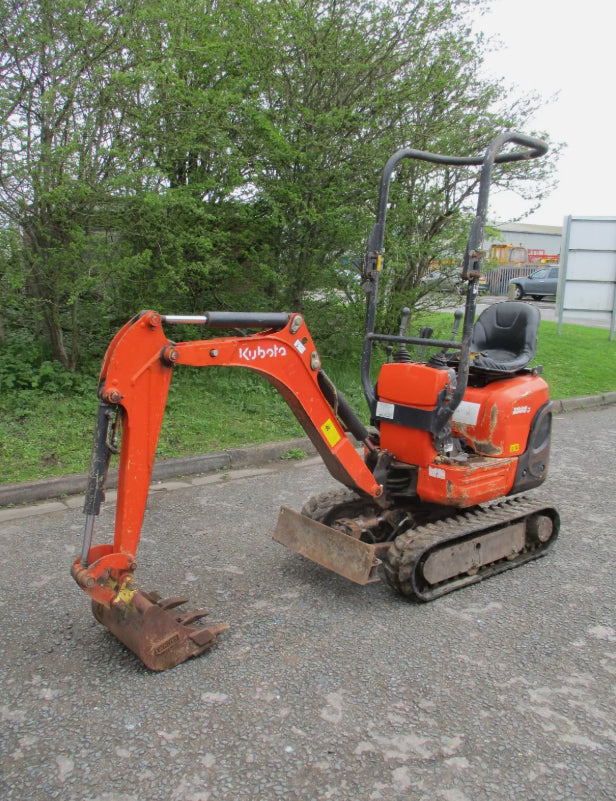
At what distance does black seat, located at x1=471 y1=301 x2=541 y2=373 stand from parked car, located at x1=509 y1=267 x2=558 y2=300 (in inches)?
1042

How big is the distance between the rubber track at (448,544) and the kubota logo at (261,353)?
1346 mm

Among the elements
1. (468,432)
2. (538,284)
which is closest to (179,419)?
(468,432)

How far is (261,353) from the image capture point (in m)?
3.62

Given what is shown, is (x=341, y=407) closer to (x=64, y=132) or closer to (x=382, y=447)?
(x=382, y=447)

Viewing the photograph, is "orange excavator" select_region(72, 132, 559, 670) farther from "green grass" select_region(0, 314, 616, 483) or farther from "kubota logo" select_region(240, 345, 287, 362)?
"green grass" select_region(0, 314, 616, 483)

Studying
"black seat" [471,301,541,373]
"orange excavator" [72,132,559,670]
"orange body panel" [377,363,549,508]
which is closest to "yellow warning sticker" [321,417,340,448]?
"orange excavator" [72,132,559,670]

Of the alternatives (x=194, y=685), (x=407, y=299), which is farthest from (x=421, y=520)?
(x=407, y=299)

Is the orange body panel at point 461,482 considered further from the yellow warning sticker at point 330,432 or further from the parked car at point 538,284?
the parked car at point 538,284

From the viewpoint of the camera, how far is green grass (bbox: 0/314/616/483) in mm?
6031

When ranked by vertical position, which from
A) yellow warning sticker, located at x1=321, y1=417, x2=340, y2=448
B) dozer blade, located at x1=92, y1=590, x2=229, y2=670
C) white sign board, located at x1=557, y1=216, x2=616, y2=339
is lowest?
dozer blade, located at x1=92, y1=590, x2=229, y2=670

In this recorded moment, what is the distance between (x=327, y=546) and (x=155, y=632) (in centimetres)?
124

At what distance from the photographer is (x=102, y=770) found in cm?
265

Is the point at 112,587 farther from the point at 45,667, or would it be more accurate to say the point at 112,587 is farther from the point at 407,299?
the point at 407,299

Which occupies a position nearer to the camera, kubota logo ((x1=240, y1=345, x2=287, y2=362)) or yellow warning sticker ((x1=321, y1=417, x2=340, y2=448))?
kubota logo ((x1=240, y1=345, x2=287, y2=362))
